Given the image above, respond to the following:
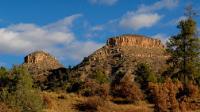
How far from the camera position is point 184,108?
59.4 metres

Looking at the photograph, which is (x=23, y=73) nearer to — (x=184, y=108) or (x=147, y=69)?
(x=184, y=108)

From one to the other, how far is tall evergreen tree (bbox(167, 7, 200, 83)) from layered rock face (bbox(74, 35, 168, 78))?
7948 centimetres

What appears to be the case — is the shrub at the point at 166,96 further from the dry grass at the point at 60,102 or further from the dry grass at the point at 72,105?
the dry grass at the point at 60,102

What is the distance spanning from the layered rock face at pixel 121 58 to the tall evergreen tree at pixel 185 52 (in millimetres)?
79480

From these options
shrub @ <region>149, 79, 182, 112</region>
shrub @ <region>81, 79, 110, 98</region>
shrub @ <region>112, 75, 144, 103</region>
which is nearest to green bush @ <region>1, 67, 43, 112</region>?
shrub @ <region>149, 79, 182, 112</region>

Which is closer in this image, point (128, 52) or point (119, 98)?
point (119, 98)

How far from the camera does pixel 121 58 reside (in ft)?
568

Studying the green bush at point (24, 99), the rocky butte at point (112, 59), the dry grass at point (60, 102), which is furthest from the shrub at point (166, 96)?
the rocky butte at point (112, 59)

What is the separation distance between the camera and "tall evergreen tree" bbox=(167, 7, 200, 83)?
6925 centimetres

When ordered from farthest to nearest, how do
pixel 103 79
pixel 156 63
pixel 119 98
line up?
1. pixel 156 63
2. pixel 103 79
3. pixel 119 98

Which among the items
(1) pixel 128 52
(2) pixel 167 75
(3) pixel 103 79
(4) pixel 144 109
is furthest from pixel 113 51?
(4) pixel 144 109

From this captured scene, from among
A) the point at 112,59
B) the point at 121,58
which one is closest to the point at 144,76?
the point at 121,58

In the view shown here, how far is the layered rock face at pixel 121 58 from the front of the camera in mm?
158250

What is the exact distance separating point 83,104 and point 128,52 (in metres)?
120
